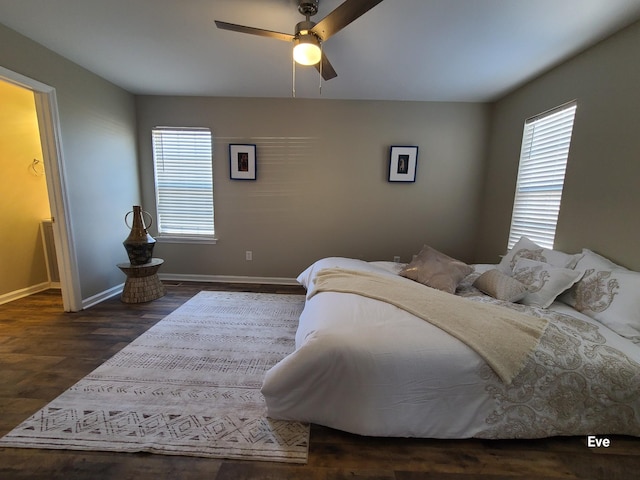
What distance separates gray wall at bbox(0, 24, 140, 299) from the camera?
7.52ft

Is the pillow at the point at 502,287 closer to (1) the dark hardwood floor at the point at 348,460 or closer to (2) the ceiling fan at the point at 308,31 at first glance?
(1) the dark hardwood floor at the point at 348,460

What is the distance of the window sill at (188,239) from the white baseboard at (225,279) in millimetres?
501

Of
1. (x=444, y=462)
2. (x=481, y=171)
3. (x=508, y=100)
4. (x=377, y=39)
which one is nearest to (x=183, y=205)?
(x=377, y=39)

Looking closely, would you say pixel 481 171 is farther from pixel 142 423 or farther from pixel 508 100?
pixel 142 423

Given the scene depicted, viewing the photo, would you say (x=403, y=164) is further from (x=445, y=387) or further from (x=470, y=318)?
(x=445, y=387)

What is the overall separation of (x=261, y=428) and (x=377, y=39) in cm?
283

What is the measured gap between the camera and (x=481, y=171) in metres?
3.43

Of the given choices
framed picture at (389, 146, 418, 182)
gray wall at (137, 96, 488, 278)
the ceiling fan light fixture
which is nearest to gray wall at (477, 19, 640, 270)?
gray wall at (137, 96, 488, 278)

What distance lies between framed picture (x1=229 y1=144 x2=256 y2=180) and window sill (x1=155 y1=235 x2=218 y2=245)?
3.07ft

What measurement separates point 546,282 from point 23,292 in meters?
5.29

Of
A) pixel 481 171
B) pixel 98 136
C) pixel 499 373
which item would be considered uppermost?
pixel 98 136

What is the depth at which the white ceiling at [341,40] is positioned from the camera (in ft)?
5.65

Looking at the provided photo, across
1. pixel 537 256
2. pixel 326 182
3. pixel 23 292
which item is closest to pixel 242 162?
pixel 326 182

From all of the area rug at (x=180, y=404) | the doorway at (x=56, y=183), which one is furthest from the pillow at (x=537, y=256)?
the doorway at (x=56, y=183)
